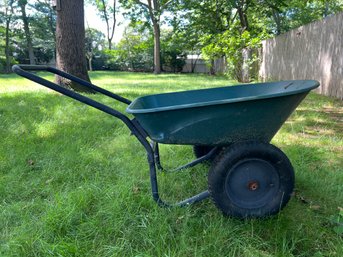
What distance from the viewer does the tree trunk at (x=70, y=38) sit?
19.0 feet

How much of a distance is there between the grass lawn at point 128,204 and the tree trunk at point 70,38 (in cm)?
259

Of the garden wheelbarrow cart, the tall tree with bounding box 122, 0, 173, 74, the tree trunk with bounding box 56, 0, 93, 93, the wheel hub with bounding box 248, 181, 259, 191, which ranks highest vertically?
the tall tree with bounding box 122, 0, 173, 74

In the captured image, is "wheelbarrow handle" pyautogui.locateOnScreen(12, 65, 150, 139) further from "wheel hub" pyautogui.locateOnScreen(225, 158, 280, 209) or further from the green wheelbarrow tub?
"wheel hub" pyautogui.locateOnScreen(225, 158, 280, 209)

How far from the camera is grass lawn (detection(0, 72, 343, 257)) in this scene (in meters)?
1.58

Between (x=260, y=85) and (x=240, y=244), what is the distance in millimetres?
1303

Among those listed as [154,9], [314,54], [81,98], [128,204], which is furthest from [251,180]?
[154,9]

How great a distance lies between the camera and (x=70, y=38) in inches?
232

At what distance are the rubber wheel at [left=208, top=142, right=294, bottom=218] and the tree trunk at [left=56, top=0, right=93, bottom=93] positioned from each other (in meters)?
Result: 4.91

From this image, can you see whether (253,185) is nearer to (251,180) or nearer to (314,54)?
(251,180)

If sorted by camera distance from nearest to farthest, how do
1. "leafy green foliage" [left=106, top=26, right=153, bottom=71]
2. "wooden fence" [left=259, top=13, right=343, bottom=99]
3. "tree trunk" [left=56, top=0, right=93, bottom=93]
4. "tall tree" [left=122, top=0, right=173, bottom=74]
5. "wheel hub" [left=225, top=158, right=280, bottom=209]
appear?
"wheel hub" [left=225, top=158, right=280, bottom=209], "tree trunk" [left=56, top=0, right=93, bottom=93], "wooden fence" [left=259, top=13, right=343, bottom=99], "tall tree" [left=122, top=0, right=173, bottom=74], "leafy green foliage" [left=106, top=26, right=153, bottom=71]

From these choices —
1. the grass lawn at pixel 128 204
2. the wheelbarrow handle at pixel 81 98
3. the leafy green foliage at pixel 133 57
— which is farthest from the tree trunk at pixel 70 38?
the leafy green foliage at pixel 133 57

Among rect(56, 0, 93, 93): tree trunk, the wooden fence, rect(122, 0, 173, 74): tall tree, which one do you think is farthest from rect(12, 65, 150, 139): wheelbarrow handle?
rect(122, 0, 173, 74): tall tree

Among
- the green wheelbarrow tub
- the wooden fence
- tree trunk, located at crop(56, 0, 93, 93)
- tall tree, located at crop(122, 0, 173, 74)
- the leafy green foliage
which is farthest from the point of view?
the leafy green foliage

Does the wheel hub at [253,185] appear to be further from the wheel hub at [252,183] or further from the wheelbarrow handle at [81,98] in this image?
the wheelbarrow handle at [81,98]
